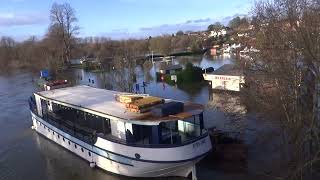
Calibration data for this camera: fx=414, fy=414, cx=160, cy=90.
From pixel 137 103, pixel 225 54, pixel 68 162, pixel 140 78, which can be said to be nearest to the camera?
pixel 137 103

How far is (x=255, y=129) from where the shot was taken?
2756 centimetres

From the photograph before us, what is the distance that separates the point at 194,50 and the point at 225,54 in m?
11.3

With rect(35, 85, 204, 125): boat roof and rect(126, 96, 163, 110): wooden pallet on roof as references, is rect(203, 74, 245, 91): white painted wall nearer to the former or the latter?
rect(35, 85, 204, 125): boat roof

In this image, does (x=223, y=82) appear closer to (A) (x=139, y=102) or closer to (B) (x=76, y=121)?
(B) (x=76, y=121)

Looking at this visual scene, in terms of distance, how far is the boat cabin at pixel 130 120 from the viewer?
65.9 ft

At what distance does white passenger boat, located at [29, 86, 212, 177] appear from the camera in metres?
19.8

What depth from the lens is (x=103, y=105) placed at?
2430 centimetres

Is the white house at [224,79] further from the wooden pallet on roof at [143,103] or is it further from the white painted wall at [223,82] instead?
the wooden pallet on roof at [143,103]

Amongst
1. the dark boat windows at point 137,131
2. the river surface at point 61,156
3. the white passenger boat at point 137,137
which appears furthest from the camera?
the river surface at point 61,156

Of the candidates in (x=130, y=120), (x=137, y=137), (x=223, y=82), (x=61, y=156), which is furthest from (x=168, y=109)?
(x=223, y=82)

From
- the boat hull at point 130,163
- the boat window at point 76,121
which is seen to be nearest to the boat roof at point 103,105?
the boat window at point 76,121

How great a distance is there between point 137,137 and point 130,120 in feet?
4.03

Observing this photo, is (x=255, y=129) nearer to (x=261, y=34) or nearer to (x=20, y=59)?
(x=261, y=34)

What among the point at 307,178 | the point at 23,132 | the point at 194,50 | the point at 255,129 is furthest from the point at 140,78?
the point at 194,50
